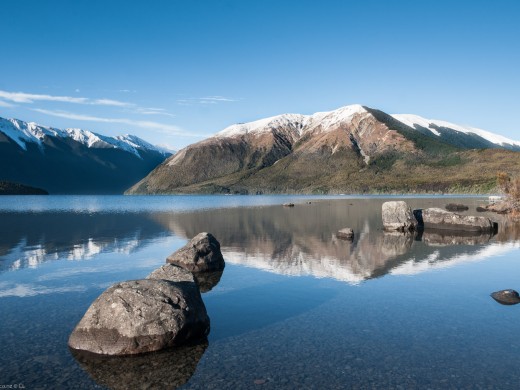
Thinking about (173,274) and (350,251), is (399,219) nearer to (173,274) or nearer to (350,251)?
(350,251)

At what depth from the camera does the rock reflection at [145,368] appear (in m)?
13.3

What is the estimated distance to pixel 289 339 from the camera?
55.3ft

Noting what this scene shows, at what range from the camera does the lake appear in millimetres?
13680

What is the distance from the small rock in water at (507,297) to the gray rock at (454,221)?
108 feet

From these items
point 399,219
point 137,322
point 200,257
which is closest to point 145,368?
point 137,322

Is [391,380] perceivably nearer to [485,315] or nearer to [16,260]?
[485,315]

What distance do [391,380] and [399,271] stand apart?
1703 cm

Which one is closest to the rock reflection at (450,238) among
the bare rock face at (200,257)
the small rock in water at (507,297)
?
the small rock in water at (507,297)

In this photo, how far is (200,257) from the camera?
100 ft

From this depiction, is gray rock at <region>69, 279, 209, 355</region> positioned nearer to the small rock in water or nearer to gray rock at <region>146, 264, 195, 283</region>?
gray rock at <region>146, 264, 195, 283</region>

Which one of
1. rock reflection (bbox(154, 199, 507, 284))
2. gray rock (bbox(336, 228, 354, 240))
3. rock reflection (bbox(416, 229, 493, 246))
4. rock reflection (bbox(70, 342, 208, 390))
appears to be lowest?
rock reflection (bbox(70, 342, 208, 390))

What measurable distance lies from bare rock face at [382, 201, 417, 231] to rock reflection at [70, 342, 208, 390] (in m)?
43.1

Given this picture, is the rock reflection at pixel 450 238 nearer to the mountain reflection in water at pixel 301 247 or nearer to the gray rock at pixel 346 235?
the mountain reflection in water at pixel 301 247

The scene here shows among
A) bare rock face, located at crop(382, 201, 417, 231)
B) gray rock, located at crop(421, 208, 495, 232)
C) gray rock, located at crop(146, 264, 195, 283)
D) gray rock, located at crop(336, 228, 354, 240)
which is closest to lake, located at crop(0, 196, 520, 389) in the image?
gray rock, located at crop(146, 264, 195, 283)
